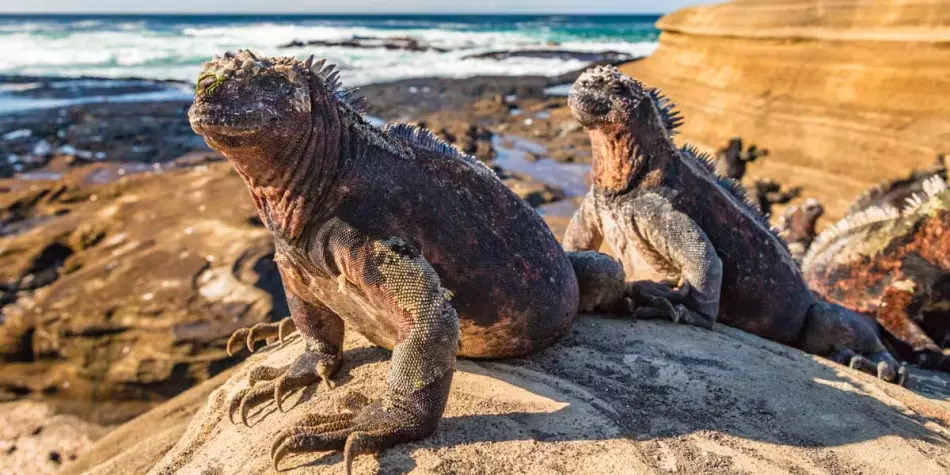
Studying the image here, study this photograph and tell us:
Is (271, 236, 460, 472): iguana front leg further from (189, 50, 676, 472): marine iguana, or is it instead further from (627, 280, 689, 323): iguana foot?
(627, 280, 689, 323): iguana foot

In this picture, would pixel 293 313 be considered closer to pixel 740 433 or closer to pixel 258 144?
pixel 258 144

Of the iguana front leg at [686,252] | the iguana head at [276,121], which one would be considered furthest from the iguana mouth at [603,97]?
the iguana head at [276,121]

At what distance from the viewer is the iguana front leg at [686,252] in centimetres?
388

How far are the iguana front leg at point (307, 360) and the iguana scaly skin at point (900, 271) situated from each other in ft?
14.1

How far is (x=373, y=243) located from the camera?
234 centimetres

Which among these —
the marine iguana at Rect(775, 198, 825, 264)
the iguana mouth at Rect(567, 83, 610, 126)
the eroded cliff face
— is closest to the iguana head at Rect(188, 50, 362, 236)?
the iguana mouth at Rect(567, 83, 610, 126)

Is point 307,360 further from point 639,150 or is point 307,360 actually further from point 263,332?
point 639,150

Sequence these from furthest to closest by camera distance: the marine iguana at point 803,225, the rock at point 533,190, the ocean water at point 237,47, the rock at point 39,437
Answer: the ocean water at point 237,47
the rock at point 533,190
the marine iguana at point 803,225
the rock at point 39,437

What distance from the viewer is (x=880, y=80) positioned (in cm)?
1004

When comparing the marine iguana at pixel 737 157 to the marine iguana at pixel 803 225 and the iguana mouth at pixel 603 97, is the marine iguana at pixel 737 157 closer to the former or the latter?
the marine iguana at pixel 803 225

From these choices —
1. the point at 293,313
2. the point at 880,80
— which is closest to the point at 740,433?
the point at 293,313

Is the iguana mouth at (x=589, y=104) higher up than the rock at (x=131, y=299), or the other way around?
the iguana mouth at (x=589, y=104)

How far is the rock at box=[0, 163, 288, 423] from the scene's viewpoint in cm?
566

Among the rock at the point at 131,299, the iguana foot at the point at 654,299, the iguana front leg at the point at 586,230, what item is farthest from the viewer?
the rock at the point at 131,299
